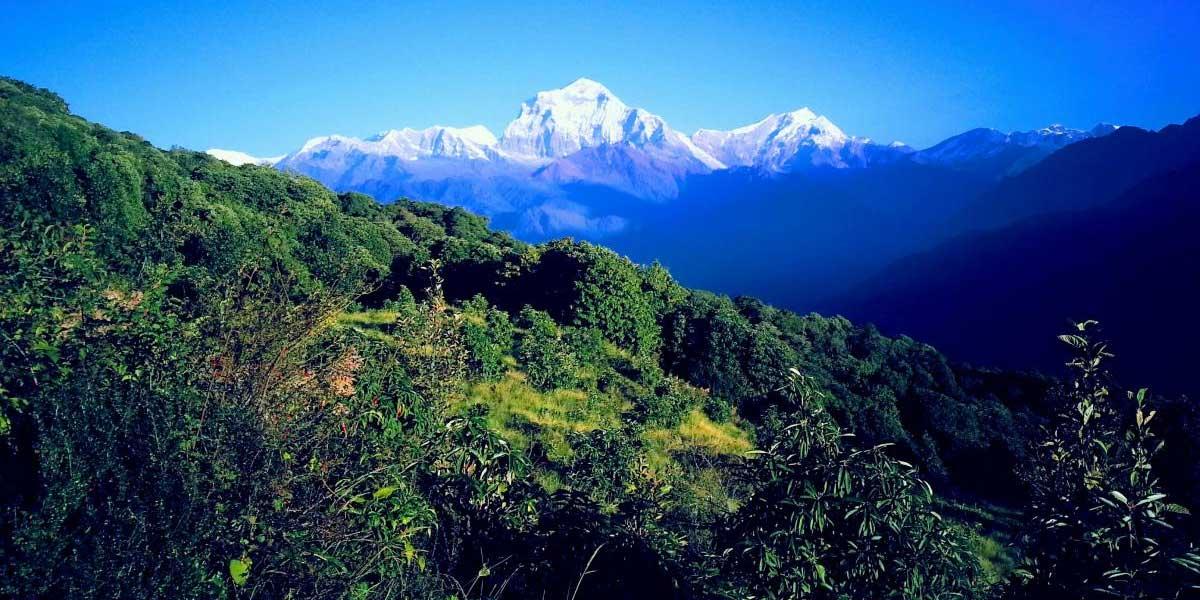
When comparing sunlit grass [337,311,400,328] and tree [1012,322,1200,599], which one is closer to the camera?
tree [1012,322,1200,599]

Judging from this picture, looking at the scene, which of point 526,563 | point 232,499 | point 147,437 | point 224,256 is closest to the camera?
point 147,437

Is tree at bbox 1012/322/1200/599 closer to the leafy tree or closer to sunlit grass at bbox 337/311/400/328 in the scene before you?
the leafy tree

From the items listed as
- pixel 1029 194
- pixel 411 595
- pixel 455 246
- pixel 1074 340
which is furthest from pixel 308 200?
pixel 1029 194

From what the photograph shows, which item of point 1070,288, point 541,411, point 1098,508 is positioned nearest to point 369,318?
point 541,411

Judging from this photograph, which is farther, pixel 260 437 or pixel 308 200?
pixel 308 200

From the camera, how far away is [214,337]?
6.82 meters

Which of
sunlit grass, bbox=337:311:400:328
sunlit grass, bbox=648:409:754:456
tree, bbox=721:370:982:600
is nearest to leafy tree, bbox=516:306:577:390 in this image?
sunlit grass, bbox=648:409:754:456

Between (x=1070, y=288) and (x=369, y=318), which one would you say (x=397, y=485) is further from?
(x=1070, y=288)

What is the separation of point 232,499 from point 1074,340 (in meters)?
7.32

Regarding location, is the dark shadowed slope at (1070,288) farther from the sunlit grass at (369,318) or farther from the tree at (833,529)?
the tree at (833,529)

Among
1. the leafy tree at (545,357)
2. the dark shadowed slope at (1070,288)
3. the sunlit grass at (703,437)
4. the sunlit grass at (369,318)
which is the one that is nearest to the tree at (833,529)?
the sunlit grass at (703,437)

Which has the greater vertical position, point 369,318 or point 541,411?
point 369,318

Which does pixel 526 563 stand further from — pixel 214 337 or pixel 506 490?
pixel 214 337

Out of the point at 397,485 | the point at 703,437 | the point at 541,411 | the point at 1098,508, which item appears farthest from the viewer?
the point at 703,437
